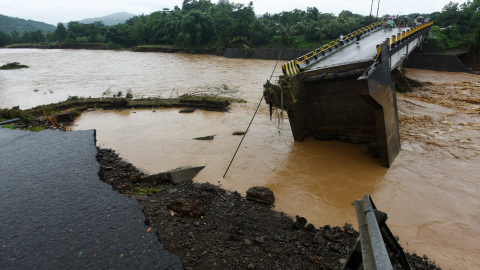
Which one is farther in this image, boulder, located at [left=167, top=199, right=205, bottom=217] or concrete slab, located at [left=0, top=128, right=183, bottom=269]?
boulder, located at [left=167, top=199, right=205, bottom=217]

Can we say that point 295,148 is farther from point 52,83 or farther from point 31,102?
point 52,83

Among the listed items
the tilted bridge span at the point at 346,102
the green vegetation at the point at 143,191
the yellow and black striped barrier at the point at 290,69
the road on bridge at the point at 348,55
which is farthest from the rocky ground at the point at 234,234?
the road on bridge at the point at 348,55

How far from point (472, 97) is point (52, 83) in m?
29.3

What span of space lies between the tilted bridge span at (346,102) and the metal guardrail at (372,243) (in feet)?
18.3

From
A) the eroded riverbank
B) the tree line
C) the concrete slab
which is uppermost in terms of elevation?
the tree line

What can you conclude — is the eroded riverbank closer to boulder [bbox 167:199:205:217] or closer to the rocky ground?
the rocky ground

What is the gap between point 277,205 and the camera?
615 centimetres

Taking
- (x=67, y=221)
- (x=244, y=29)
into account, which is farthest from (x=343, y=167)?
(x=244, y=29)

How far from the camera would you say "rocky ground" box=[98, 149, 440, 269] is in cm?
375

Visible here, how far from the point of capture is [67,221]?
3.72 meters

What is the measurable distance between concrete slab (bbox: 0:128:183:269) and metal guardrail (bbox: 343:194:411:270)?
2126 millimetres

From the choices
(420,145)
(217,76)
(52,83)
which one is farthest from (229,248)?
(52,83)

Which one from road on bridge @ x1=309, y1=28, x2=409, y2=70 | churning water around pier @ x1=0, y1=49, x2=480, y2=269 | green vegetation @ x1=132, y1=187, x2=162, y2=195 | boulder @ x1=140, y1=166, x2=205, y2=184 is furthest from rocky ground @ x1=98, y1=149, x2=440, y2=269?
road on bridge @ x1=309, y1=28, x2=409, y2=70

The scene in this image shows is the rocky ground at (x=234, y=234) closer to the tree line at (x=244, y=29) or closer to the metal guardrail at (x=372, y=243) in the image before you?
the metal guardrail at (x=372, y=243)
